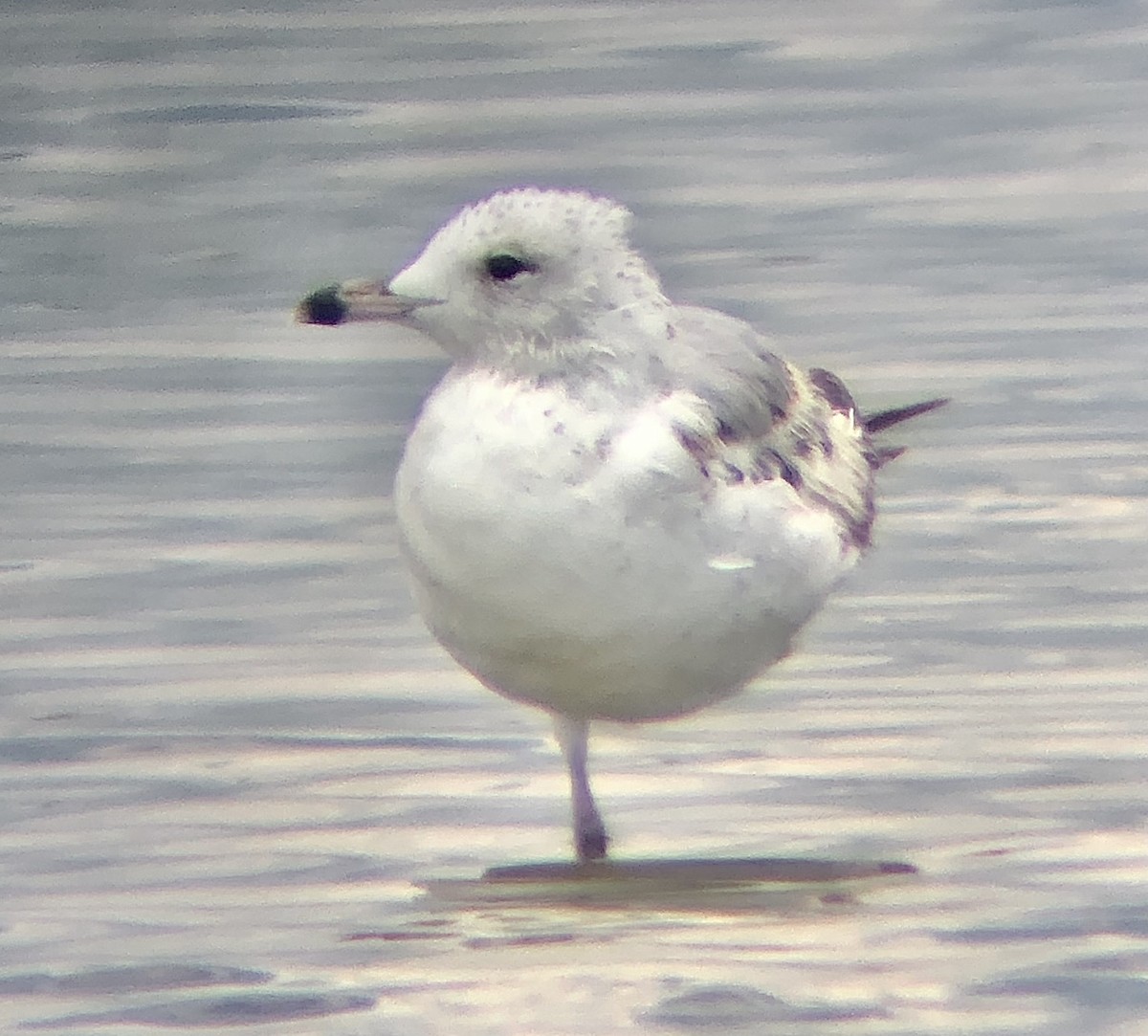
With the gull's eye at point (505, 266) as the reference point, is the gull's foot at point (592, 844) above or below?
below

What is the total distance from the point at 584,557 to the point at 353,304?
1.49 ft

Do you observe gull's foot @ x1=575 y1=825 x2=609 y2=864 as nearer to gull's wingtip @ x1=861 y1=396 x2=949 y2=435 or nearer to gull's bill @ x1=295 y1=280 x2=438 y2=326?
gull's bill @ x1=295 y1=280 x2=438 y2=326

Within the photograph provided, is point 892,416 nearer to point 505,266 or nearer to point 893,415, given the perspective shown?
point 893,415

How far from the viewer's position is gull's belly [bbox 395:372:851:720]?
3146 millimetres

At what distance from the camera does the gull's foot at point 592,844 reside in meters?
3.39

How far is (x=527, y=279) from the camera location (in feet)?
10.8

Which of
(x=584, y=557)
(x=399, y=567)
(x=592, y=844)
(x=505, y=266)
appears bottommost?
(x=592, y=844)

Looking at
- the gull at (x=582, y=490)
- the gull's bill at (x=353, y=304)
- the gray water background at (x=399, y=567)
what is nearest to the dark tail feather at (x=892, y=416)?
the gray water background at (x=399, y=567)

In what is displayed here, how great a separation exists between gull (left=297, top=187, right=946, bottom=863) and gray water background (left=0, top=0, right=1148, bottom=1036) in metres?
0.27

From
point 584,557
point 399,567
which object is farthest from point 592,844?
point 399,567

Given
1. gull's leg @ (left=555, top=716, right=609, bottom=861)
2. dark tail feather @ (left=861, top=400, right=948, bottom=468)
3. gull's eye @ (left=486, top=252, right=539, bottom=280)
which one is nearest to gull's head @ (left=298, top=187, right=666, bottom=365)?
gull's eye @ (left=486, top=252, right=539, bottom=280)

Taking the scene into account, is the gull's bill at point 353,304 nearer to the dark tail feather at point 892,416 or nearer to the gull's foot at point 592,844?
the gull's foot at point 592,844

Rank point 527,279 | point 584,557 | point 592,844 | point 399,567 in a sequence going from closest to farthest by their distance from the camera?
1. point 584,557
2. point 527,279
3. point 592,844
4. point 399,567

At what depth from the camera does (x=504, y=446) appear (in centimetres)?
319
